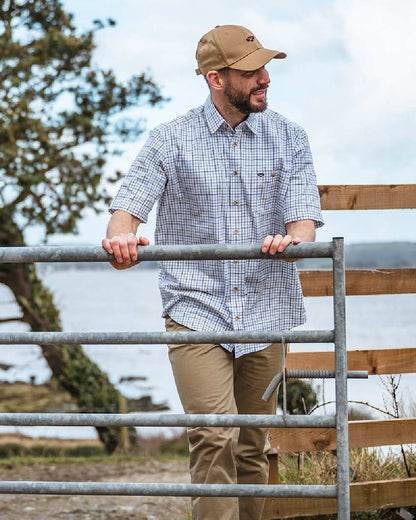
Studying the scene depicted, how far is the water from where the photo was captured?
14359mm

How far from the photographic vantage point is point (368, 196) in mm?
4141

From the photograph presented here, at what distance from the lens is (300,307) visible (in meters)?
3.34

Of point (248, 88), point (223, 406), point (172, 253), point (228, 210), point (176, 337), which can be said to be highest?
point (248, 88)

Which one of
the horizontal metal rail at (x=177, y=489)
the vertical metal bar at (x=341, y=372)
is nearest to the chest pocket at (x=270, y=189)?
the vertical metal bar at (x=341, y=372)

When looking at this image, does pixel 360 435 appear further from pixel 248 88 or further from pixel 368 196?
pixel 248 88

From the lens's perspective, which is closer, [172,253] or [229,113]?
[172,253]

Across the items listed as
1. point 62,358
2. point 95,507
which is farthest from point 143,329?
point 95,507

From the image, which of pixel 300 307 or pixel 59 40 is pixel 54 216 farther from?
pixel 300 307

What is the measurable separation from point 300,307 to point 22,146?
366 inches

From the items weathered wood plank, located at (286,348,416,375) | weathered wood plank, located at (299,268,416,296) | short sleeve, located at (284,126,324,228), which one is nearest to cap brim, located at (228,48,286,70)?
short sleeve, located at (284,126,324,228)

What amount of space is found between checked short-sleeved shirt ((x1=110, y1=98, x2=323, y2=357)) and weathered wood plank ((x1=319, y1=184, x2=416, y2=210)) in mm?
769

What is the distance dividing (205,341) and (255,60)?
4.03 feet

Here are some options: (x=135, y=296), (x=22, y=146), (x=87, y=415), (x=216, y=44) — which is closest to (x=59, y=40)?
(x=22, y=146)

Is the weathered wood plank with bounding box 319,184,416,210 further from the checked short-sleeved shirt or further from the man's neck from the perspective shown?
the man's neck
